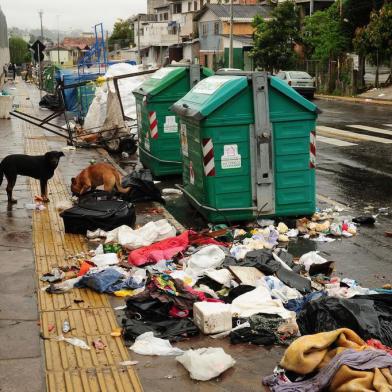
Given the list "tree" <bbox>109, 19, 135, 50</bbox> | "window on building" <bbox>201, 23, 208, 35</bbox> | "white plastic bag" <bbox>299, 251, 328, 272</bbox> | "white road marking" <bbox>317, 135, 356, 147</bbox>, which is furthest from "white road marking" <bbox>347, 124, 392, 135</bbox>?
"tree" <bbox>109, 19, 135, 50</bbox>

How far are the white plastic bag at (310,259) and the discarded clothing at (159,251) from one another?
137cm

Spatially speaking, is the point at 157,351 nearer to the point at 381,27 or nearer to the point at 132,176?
the point at 132,176

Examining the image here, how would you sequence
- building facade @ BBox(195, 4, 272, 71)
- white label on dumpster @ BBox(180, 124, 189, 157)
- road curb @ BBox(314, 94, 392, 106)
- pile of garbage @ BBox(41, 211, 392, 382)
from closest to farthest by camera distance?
1. pile of garbage @ BBox(41, 211, 392, 382)
2. white label on dumpster @ BBox(180, 124, 189, 157)
3. road curb @ BBox(314, 94, 392, 106)
4. building facade @ BBox(195, 4, 272, 71)

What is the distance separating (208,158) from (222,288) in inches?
108

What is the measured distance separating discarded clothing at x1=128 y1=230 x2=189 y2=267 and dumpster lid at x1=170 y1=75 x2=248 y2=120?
173cm

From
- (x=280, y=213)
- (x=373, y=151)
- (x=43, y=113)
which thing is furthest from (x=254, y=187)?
(x=43, y=113)

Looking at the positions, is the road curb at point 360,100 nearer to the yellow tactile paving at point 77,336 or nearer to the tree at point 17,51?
Answer: the yellow tactile paving at point 77,336

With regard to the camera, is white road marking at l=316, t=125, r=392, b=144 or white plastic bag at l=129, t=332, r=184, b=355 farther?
white road marking at l=316, t=125, r=392, b=144

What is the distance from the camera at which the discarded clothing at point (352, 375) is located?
4141 mm

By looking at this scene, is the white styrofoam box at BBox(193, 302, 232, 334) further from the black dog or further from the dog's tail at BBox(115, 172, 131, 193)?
the black dog

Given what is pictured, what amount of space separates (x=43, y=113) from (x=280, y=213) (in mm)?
19597

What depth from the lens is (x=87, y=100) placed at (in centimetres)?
2220

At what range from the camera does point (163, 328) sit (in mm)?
5535

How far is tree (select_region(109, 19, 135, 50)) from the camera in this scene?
11300 cm
